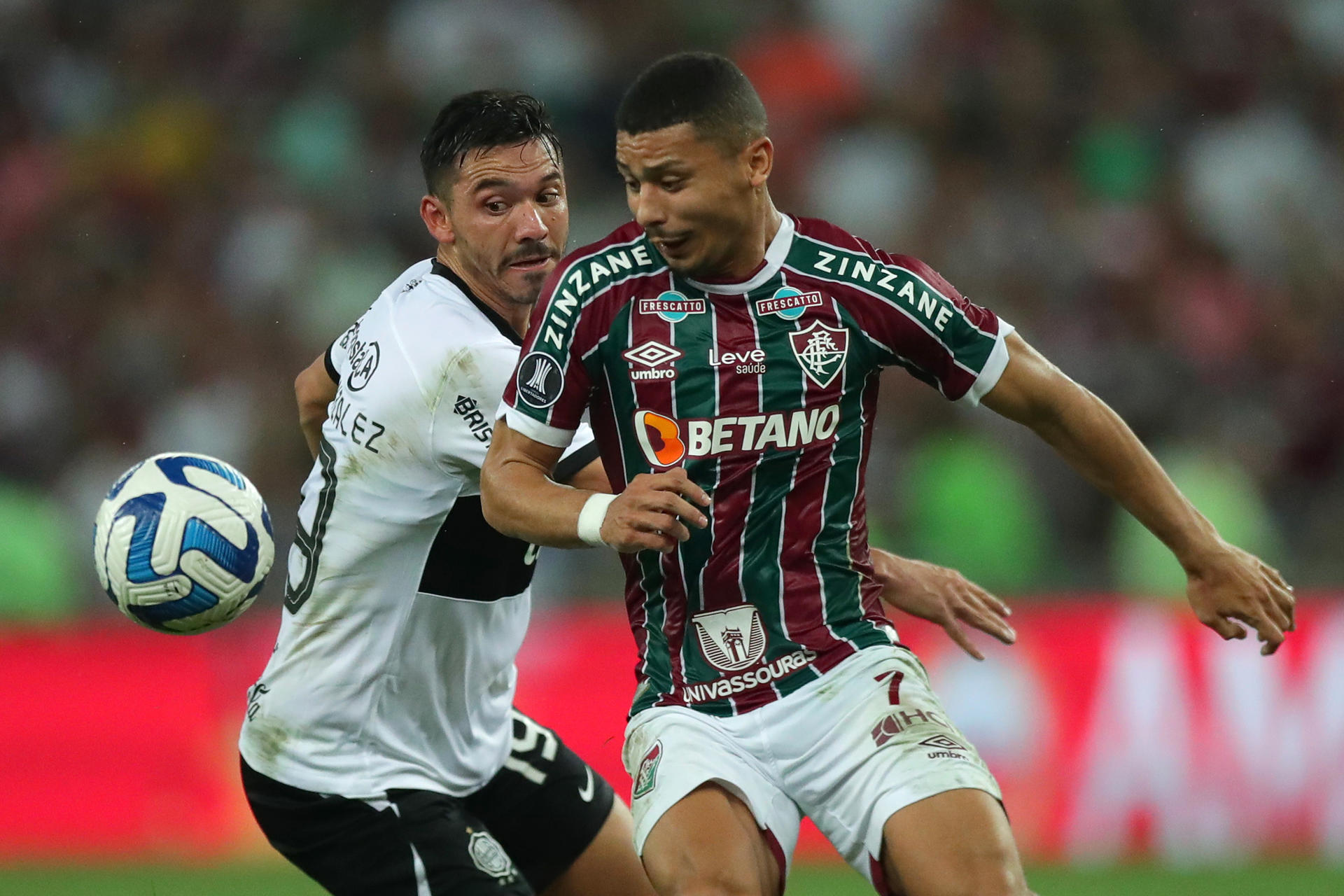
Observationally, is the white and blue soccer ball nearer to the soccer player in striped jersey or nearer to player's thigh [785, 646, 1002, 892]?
the soccer player in striped jersey

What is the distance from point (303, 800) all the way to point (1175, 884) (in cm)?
521

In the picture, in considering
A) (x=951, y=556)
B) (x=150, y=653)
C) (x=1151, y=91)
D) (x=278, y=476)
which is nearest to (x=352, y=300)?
(x=278, y=476)

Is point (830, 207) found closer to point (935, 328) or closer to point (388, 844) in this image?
point (935, 328)

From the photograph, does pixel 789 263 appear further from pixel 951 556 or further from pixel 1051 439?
pixel 951 556

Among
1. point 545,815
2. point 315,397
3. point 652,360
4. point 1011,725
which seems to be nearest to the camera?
point 652,360

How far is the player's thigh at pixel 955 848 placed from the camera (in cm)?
380

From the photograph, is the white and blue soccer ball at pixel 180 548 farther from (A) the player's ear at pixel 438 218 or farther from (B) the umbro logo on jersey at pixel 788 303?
(B) the umbro logo on jersey at pixel 788 303

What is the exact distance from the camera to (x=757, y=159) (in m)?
4.15

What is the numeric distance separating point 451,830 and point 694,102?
189cm

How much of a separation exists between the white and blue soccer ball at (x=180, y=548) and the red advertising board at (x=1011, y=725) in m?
4.45

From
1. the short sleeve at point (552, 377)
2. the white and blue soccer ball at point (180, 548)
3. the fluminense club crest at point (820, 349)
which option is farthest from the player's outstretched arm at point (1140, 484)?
the white and blue soccer ball at point (180, 548)

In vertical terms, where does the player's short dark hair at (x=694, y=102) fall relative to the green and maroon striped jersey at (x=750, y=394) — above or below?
above

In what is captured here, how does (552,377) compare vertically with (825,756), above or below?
above

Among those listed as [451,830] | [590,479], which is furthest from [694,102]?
[451,830]
